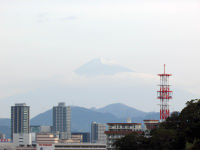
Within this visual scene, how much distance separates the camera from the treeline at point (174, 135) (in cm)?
13838

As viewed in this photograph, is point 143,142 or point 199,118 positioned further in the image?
point 143,142

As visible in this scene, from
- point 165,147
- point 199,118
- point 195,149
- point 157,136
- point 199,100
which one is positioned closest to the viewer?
point 195,149

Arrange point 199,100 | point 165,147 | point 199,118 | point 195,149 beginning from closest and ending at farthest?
1. point 195,149
2. point 165,147
3. point 199,118
4. point 199,100

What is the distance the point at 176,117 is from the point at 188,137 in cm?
3333

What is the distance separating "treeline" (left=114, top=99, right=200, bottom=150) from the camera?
138 m

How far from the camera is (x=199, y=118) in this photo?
156750 mm

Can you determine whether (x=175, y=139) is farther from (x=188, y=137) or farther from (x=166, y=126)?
(x=166, y=126)

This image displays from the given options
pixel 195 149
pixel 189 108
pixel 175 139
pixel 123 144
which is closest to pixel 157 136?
pixel 175 139

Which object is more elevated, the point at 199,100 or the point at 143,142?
the point at 199,100

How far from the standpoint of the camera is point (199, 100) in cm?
16712

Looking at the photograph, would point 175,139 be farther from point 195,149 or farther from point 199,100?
point 195,149

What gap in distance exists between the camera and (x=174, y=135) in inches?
5625

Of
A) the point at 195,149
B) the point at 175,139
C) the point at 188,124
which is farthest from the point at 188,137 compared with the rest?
the point at 195,149

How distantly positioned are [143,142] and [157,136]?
72.8 ft
